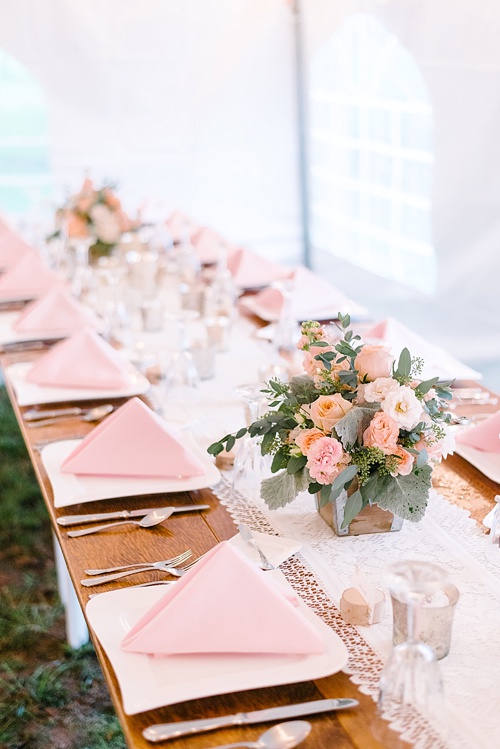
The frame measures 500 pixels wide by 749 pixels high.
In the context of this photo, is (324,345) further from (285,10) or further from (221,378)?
(285,10)

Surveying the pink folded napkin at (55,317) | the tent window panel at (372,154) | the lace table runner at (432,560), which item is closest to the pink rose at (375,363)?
the lace table runner at (432,560)

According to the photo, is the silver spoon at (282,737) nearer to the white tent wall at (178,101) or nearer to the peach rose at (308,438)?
the peach rose at (308,438)

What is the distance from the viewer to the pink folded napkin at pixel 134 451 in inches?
67.9

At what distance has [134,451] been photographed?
176cm

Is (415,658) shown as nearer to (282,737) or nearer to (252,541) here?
(282,737)

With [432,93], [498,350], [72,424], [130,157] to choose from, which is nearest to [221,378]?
[72,424]

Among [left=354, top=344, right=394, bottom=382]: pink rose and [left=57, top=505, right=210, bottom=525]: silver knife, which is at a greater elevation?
[left=354, top=344, right=394, bottom=382]: pink rose

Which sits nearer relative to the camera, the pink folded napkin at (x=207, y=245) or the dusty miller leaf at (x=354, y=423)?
the dusty miller leaf at (x=354, y=423)

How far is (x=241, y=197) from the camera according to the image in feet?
20.6

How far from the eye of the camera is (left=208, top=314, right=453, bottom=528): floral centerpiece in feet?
4.56

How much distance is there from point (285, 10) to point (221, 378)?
4.12 metres

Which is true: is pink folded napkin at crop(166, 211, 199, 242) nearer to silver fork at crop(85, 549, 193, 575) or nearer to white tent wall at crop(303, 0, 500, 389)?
white tent wall at crop(303, 0, 500, 389)

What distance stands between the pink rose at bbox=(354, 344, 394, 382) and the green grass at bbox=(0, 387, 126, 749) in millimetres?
1242

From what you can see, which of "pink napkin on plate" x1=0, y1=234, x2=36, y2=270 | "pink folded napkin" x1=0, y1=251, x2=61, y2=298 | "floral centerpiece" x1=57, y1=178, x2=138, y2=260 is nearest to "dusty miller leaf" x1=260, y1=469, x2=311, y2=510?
"pink folded napkin" x1=0, y1=251, x2=61, y2=298
